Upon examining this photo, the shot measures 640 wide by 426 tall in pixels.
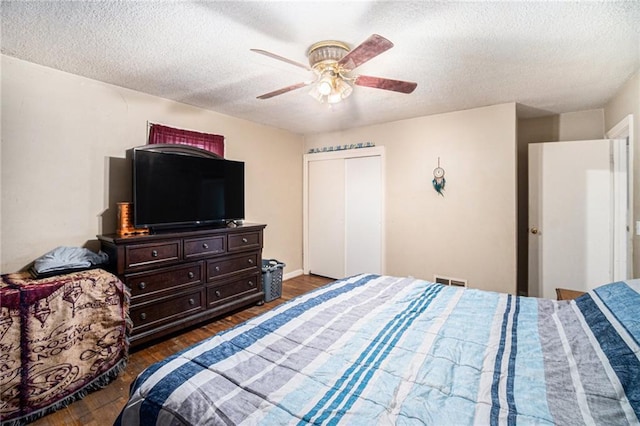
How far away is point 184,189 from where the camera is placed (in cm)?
A: 279

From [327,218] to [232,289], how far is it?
6.61ft

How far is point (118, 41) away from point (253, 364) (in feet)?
7.36

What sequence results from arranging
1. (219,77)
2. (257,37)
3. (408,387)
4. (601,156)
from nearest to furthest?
(408,387) < (257,37) < (219,77) < (601,156)

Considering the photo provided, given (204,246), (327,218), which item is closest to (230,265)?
(204,246)

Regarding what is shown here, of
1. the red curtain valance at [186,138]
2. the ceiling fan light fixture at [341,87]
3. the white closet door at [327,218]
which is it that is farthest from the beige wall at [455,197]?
the red curtain valance at [186,138]

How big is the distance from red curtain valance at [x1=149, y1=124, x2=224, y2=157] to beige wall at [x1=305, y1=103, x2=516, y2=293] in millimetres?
2123

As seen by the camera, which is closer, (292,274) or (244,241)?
(244,241)

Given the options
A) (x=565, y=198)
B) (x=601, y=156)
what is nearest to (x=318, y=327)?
(x=565, y=198)

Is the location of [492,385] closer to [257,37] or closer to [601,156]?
[257,37]

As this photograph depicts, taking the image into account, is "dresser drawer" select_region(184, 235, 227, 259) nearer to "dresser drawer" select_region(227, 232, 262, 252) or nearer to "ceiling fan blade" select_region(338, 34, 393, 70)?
"dresser drawer" select_region(227, 232, 262, 252)

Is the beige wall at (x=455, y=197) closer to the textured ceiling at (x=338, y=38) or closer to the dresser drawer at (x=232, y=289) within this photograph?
the textured ceiling at (x=338, y=38)

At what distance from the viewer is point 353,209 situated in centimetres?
430

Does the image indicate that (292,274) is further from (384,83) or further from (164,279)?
(384,83)

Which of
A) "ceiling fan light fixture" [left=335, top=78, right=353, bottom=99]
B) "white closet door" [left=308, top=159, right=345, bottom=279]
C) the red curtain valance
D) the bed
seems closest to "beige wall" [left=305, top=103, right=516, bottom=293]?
"white closet door" [left=308, top=159, right=345, bottom=279]
